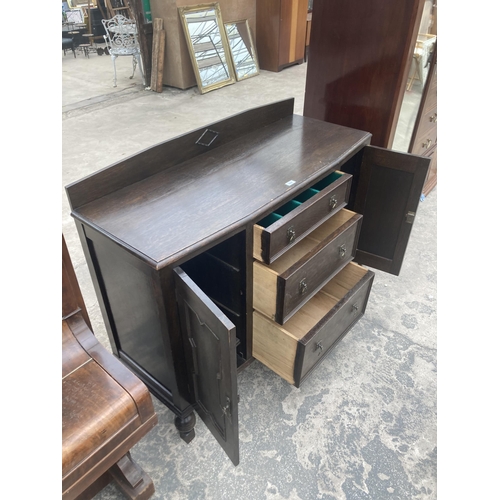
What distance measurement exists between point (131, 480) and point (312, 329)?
2.47 ft

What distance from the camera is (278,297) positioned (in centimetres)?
131

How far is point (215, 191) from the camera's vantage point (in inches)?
51.2

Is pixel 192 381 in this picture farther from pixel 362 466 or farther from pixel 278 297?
pixel 362 466

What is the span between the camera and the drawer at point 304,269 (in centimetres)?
130

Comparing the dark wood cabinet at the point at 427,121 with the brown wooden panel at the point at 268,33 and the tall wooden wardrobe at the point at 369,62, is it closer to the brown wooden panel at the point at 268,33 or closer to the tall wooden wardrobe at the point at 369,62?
the tall wooden wardrobe at the point at 369,62

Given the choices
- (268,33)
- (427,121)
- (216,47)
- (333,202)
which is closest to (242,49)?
(268,33)

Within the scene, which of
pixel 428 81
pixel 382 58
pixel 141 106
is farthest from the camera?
pixel 141 106

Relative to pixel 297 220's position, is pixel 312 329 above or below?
below

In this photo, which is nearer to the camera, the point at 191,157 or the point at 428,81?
the point at 191,157

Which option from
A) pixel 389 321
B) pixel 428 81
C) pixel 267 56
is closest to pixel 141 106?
pixel 267 56

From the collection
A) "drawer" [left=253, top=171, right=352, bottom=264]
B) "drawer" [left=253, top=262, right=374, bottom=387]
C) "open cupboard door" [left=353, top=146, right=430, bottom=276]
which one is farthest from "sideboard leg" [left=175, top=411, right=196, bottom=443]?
"open cupboard door" [left=353, top=146, right=430, bottom=276]

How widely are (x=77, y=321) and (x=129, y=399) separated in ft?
0.96

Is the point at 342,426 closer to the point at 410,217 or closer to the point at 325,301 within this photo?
the point at 325,301

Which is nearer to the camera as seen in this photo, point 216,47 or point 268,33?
point 216,47
